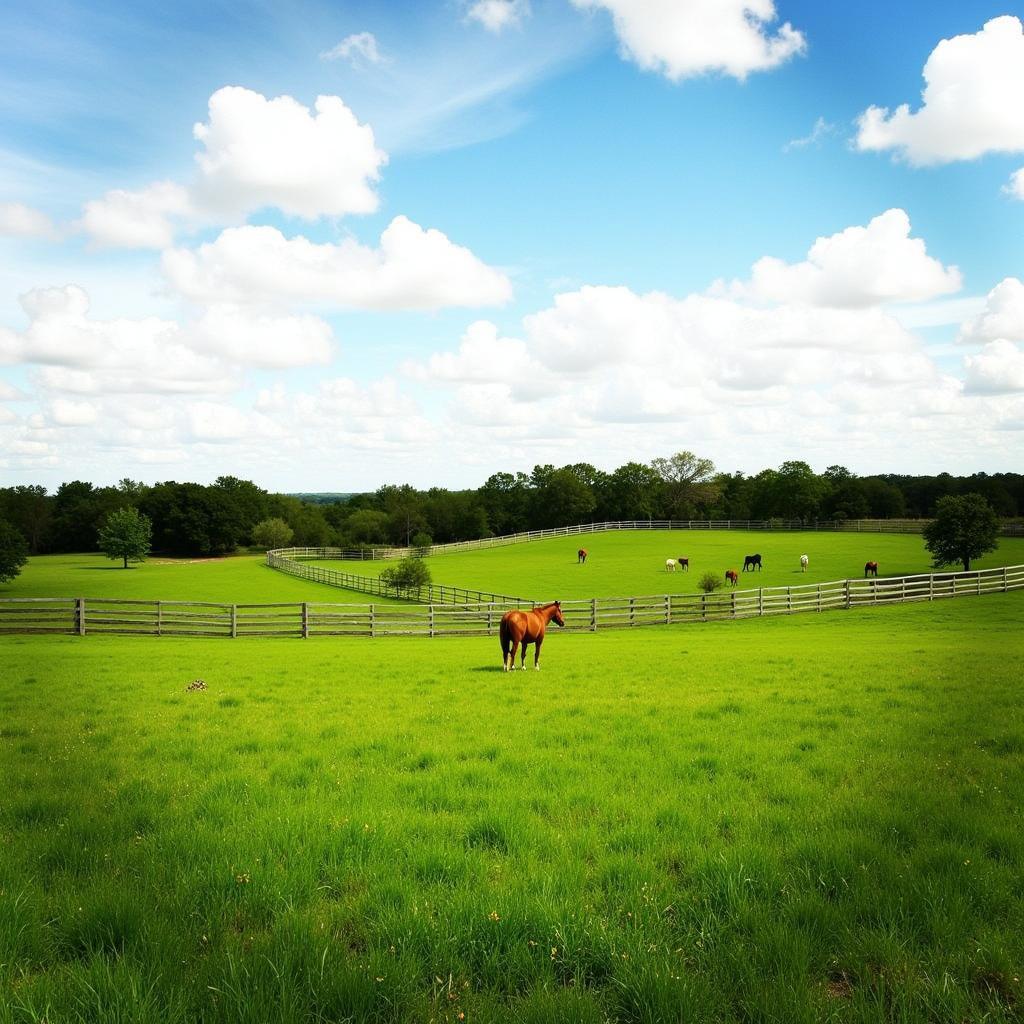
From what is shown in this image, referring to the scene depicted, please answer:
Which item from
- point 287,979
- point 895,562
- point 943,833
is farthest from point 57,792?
point 895,562

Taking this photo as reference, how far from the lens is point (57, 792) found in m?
5.93

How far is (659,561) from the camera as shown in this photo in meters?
61.1

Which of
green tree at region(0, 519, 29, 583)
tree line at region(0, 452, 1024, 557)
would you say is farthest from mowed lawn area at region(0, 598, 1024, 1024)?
tree line at region(0, 452, 1024, 557)

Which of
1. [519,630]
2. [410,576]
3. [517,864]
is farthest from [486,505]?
[517,864]

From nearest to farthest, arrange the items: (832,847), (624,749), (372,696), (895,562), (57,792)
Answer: (832,847), (57,792), (624,749), (372,696), (895,562)

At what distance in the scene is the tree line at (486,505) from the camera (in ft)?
314

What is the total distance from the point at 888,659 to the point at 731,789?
11.5 meters

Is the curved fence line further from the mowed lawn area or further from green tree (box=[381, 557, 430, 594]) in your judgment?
the mowed lawn area

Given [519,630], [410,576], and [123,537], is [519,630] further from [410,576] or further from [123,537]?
[123,537]

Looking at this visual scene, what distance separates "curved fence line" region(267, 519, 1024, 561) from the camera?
7850 centimetres

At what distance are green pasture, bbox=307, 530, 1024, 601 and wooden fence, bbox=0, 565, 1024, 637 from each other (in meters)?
11.2

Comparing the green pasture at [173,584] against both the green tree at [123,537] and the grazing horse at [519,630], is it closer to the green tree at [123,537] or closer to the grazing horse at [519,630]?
the green tree at [123,537]

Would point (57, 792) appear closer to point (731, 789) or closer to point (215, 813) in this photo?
point (215, 813)


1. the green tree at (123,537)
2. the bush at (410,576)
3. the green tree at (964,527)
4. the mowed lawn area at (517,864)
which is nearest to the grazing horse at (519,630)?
the mowed lawn area at (517,864)
